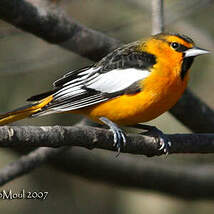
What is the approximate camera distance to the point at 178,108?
5.30 metres

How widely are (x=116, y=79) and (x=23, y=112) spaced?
918 millimetres

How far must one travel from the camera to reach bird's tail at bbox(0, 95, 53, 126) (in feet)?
14.1

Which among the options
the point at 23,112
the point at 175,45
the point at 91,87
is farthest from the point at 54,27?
the point at 175,45

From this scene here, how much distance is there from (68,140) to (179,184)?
2.52 m

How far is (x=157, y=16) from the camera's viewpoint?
5.04 meters

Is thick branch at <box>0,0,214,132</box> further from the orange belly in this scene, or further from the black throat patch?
the orange belly

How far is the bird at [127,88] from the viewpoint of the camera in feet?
14.6

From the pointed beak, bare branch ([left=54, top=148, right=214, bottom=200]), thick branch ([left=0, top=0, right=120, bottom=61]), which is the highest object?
thick branch ([left=0, top=0, right=120, bottom=61])

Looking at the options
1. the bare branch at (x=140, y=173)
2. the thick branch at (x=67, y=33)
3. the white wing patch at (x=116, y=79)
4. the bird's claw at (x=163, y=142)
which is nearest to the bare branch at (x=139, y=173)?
the bare branch at (x=140, y=173)

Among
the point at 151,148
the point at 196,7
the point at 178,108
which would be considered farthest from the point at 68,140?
the point at 196,7

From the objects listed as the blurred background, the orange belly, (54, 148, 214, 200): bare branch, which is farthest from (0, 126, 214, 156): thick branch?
the blurred background

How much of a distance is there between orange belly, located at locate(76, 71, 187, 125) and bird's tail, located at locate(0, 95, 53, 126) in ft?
1.55

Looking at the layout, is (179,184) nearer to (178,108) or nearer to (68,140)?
(178,108)

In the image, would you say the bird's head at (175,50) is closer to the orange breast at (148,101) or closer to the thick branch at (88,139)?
the orange breast at (148,101)
